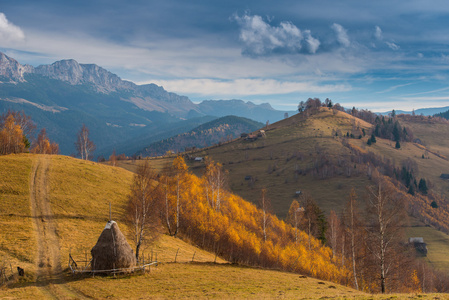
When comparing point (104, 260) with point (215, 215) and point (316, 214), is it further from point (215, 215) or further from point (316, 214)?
point (316, 214)

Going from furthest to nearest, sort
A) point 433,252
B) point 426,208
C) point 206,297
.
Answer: point 426,208
point 433,252
point 206,297

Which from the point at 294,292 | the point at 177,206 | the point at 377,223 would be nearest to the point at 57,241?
the point at 177,206

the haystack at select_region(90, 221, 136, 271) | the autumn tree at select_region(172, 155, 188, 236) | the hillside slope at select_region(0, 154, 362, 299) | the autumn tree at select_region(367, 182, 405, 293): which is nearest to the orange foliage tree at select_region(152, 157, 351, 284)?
the autumn tree at select_region(172, 155, 188, 236)

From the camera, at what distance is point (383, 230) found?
38500 millimetres

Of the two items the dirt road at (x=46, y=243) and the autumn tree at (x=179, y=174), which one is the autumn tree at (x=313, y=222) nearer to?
the autumn tree at (x=179, y=174)

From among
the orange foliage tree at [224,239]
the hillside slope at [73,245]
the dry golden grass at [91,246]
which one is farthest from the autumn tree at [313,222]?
the hillside slope at [73,245]

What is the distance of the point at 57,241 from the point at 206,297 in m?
26.0

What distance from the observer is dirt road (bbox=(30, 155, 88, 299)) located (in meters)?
28.5

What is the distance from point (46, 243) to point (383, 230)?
46652 mm

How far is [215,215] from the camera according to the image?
67875 mm

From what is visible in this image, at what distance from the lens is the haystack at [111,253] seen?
34.2 metres

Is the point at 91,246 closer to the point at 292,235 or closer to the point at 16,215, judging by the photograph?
the point at 16,215

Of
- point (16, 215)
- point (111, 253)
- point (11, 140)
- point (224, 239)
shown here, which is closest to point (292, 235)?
point (224, 239)

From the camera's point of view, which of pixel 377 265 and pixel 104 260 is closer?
pixel 104 260
